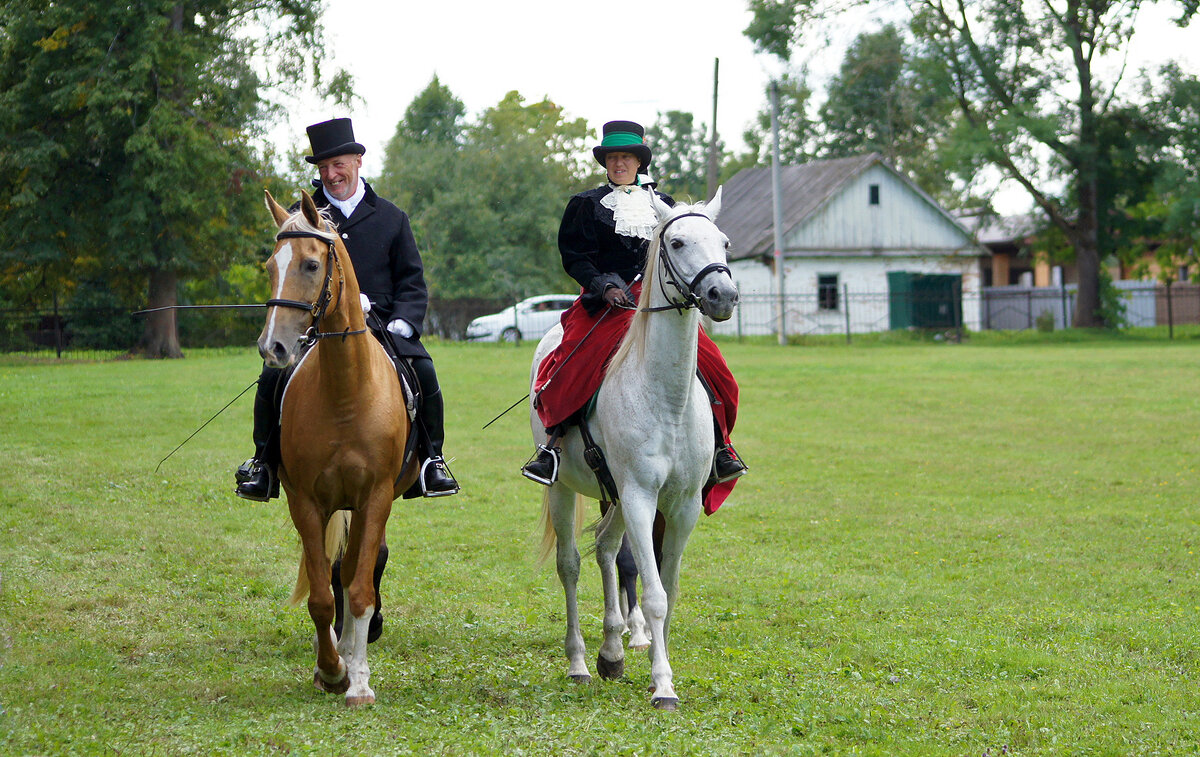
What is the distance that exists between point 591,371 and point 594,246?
0.95 m

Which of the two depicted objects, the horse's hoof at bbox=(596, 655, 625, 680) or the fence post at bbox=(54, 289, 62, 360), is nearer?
the horse's hoof at bbox=(596, 655, 625, 680)

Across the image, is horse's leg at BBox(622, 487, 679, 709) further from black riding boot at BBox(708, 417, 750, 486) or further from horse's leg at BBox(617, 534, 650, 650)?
horse's leg at BBox(617, 534, 650, 650)

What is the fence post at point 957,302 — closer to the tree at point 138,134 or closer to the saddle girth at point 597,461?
the tree at point 138,134

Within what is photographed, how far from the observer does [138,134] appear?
27.4 metres

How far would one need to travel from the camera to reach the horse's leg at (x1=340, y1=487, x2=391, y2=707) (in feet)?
18.3

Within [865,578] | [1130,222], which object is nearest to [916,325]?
[1130,222]

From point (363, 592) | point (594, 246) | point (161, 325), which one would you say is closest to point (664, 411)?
point (594, 246)

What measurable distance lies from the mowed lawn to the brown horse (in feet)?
1.34

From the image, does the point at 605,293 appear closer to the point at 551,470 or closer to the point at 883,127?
the point at 551,470

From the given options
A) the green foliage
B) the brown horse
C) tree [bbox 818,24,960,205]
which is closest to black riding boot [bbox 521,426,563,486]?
the brown horse

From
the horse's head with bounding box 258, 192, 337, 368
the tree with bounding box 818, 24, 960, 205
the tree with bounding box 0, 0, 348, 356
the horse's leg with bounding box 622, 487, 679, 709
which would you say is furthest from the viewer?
the tree with bounding box 818, 24, 960, 205

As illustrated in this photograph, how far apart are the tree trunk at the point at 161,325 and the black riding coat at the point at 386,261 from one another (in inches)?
1020

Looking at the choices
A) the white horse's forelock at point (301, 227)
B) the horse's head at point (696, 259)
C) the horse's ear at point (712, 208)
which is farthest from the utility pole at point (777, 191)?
the white horse's forelock at point (301, 227)

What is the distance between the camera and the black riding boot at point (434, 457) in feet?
20.6
